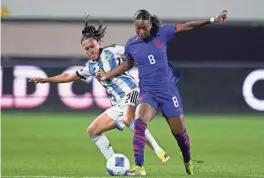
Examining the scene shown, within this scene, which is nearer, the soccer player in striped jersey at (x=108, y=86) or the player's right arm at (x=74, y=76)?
the soccer player in striped jersey at (x=108, y=86)

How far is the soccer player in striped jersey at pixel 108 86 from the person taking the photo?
11117 millimetres

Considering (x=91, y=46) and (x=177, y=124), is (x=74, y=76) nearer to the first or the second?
(x=91, y=46)

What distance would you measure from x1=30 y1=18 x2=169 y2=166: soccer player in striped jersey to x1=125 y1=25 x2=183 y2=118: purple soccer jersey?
588 mm

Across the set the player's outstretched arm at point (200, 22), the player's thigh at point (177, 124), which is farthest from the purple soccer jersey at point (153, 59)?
the player's thigh at point (177, 124)

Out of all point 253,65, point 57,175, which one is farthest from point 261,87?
point 57,175

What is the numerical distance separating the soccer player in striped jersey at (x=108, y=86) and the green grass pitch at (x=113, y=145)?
1.44 feet

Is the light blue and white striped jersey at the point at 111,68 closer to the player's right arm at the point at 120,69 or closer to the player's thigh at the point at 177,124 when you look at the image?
the player's right arm at the point at 120,69

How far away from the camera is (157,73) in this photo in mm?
10617

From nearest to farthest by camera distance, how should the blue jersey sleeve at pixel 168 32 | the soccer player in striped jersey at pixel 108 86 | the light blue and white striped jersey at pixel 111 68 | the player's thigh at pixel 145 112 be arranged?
the player's thigh at pixel 145 112, the blue jersey sleeve at pixel 168 32, the soccer player in striped jersey at pixel 108 86, the light blue and white striped jersey at pixel 111 68

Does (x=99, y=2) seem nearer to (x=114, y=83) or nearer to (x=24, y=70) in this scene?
(x=24, y=70)

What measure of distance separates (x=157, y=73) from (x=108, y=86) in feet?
3.20

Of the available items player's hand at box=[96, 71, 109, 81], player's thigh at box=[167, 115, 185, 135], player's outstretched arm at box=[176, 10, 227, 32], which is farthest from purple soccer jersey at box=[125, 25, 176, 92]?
player's hand at box=[96, 71, 109, 81]

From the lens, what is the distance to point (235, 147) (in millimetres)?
14531

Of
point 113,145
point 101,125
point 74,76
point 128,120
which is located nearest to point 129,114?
point 128,120
